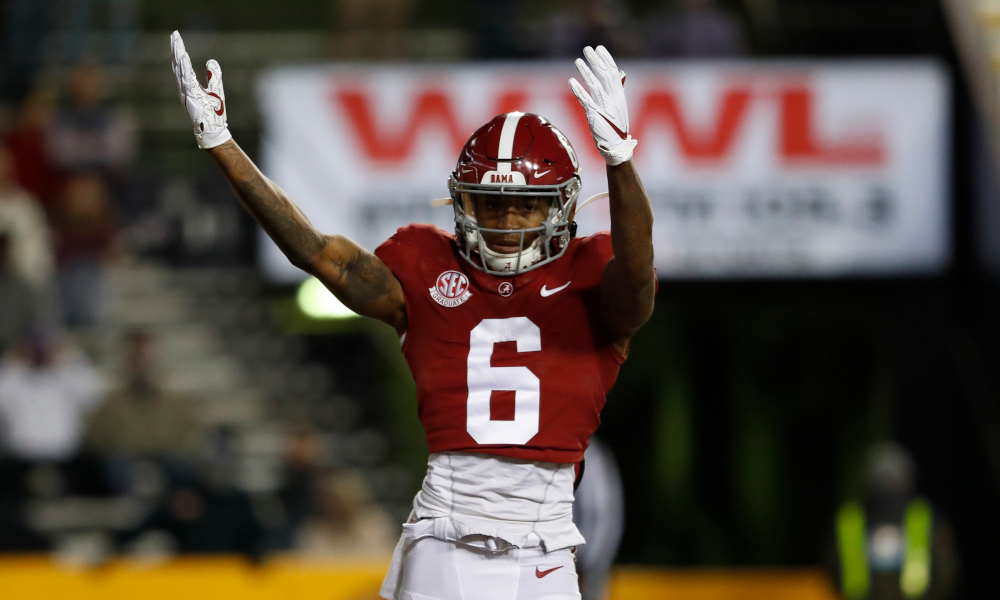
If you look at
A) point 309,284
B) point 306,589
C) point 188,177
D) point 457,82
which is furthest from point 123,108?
point 306,589

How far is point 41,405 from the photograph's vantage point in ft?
28.0

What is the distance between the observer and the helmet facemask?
3.11 metres

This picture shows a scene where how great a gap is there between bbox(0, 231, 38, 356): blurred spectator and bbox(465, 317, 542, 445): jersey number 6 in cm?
661

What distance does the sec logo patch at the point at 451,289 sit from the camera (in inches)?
125

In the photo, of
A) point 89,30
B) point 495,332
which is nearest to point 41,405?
point 89,30

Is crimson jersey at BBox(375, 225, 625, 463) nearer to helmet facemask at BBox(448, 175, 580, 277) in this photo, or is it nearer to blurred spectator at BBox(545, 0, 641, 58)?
helmet facemask at BBox(448, 175, 580, 277)

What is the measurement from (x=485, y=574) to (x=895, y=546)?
18.6 ft

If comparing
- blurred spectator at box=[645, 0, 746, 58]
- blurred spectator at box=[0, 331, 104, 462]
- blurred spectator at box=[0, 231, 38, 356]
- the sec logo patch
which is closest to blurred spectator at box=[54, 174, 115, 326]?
blurred spectator at box=[0, 231, 38, 356]

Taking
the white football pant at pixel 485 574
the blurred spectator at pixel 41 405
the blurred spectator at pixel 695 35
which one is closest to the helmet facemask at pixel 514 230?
the white football pant at pixel 485 574

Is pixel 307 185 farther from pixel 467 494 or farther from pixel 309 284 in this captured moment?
pixel 467 494

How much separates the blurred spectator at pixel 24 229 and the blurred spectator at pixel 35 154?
55 mm

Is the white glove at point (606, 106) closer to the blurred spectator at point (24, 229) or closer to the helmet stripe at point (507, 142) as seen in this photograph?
the helmet stripe at point (507, 142)

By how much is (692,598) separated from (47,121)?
5.77 meters

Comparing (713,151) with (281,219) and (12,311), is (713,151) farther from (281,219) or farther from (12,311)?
(281,219)
